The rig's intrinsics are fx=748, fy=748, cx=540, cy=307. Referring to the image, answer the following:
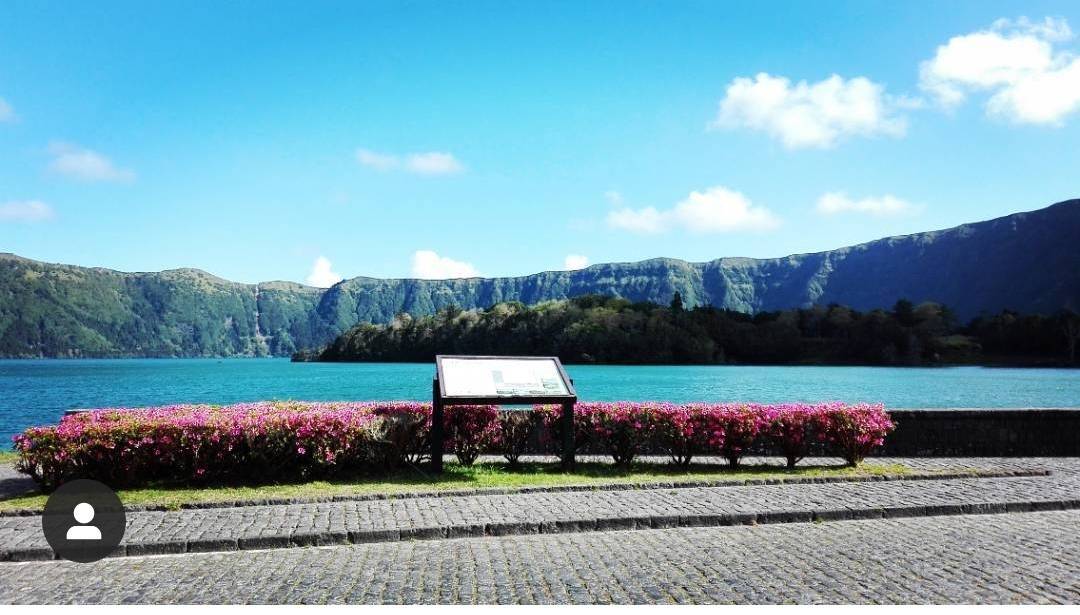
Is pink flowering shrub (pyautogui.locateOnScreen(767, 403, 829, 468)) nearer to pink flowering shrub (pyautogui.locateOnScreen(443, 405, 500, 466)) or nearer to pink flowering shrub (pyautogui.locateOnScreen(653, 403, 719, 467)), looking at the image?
pink flowering shrub (pyautogui.locateOnScreen(653, 403, 719, 467))

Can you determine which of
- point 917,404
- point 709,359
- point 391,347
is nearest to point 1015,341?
point 709,359

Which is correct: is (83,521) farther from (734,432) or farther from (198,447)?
(734,432)

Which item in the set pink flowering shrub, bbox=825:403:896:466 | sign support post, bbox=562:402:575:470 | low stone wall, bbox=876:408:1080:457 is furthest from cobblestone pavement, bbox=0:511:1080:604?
low stone wall, bbox=876:408:1080:457

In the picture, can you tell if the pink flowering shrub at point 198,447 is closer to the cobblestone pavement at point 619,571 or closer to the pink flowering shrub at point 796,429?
the cobblestone pavement at point 619,571

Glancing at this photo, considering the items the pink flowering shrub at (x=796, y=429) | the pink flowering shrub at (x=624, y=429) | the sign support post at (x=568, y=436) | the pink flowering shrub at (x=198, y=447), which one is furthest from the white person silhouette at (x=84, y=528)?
the pink flowering shrub at (x=796, y=429)

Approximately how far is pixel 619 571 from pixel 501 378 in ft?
20.5

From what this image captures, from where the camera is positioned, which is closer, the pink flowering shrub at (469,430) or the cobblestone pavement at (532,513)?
the cobblestone pavement at (532,513)

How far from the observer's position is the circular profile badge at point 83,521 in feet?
26.3

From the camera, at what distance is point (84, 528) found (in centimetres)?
891

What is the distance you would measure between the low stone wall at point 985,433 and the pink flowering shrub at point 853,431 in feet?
7.83

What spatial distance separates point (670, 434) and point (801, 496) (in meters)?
3.25

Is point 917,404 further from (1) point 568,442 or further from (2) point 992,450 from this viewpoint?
(1) point 568,442

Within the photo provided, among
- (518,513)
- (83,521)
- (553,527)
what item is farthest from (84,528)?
(553,527)
